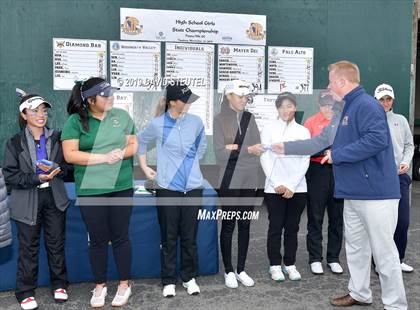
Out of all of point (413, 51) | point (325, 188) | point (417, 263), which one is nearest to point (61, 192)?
point (325, 188)

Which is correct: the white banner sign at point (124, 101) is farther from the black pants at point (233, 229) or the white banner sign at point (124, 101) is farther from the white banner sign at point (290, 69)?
the black pants at point (233, 229)

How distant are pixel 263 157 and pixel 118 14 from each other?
294 centimetres

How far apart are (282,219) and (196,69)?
2.68 meters

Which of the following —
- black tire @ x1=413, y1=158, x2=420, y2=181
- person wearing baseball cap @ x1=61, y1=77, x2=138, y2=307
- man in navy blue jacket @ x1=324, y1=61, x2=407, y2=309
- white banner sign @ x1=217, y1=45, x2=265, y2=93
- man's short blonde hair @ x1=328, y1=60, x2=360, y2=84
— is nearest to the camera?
man in navy blue jacket @ x1=324, y1=61, x2=407, y2=309

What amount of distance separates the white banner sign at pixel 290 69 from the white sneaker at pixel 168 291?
334cm

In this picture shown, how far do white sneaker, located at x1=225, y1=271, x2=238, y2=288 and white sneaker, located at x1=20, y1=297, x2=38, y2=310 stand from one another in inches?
62.7

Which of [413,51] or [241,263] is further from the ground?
[413,51]


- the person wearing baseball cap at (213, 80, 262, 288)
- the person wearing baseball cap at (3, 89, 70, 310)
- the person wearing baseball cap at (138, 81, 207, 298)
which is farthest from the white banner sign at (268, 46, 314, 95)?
the person wearing baseball cap at (3, 89, 70, 310)

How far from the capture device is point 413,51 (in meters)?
7.07

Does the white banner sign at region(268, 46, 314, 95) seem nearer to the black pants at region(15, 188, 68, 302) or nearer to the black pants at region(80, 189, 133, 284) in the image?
the black pants at region(80, 189, 133, 284)

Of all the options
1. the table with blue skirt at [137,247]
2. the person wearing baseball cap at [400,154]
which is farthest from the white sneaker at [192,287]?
the person wearing baseball cap at [400,154]

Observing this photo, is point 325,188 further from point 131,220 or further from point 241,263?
point 131,220

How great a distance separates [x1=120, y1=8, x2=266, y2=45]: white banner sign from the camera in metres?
5.95

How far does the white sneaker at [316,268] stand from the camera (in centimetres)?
449
